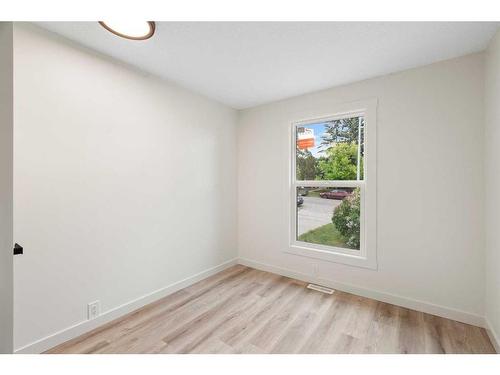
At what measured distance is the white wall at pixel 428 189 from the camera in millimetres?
1944

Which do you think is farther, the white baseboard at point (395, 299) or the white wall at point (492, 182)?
the white baseboard at point (395, 299)

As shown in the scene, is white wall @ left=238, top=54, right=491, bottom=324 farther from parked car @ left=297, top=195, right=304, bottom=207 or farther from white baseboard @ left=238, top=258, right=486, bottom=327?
parked car @ left=297, top=195, right=304, bottom=207

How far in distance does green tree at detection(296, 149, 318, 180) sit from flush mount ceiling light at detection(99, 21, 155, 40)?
6.68 ft

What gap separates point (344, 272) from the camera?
102 inches

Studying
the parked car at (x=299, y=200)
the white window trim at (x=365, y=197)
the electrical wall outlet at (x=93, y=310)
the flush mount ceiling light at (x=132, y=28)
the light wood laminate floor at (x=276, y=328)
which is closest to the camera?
the flush mount ceiling light at (x=132, y=28)

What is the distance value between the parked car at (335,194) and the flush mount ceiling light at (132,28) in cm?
231

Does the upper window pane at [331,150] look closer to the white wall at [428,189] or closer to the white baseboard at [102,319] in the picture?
the white wall at [428,189]

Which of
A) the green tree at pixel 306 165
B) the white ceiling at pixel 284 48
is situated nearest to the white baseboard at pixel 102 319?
the green tree at pixel 306 165

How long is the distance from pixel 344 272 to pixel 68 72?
315 cm

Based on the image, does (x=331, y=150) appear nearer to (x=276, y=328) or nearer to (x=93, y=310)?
(x=276, y=328)
